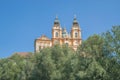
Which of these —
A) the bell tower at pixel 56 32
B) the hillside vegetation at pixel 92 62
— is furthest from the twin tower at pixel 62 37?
the hillside vegetation at pixel 92 62

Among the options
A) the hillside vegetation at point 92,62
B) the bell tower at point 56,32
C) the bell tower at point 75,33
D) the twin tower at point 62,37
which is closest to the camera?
the hillside vegetation at point 92,62

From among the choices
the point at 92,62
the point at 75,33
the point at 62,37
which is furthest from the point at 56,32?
the point at 92,62

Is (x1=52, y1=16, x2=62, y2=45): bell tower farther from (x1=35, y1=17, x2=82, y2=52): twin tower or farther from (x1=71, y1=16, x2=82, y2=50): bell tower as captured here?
(x1=71, y1=16, x2=82, y2=50): bell tower

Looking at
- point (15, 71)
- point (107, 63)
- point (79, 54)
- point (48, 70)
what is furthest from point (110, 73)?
point (15, 71)

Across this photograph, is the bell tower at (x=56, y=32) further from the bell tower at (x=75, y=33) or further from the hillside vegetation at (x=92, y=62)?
the hillside vegetation at (x=92, y=62)

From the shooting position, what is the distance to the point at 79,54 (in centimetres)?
5941

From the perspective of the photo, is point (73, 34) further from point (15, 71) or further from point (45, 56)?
point (45, 56)

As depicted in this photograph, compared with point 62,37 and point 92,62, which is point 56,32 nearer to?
point 62,37

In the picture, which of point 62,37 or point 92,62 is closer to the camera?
point 92,62

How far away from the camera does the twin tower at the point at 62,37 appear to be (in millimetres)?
155875

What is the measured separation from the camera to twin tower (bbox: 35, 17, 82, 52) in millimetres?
155875

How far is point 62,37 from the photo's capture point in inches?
6319

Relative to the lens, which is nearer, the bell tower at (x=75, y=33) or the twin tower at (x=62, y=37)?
the twin tower at (x=62, y=37)

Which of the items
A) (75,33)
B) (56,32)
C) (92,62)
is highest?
(56,32)
